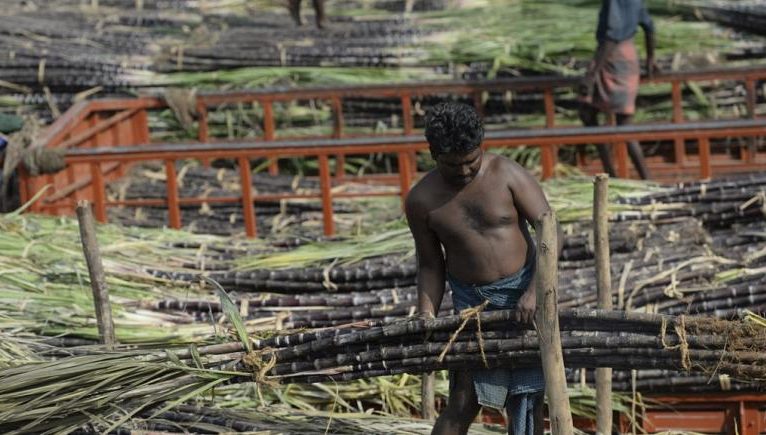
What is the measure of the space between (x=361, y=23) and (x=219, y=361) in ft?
26.7

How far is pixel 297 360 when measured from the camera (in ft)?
18.7

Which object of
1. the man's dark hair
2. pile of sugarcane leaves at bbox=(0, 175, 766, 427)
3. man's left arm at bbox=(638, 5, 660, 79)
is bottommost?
pile of sugarcane leaves at bbox=(0, 175, 766, 427)

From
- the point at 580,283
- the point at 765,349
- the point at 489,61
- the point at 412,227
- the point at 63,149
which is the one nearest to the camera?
the point at 765,349

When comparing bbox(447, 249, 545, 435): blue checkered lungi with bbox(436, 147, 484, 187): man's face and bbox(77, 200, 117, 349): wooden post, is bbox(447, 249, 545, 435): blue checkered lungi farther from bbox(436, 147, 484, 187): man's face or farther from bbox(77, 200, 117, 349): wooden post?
bbox(77, 200, 117, 349): wooden post

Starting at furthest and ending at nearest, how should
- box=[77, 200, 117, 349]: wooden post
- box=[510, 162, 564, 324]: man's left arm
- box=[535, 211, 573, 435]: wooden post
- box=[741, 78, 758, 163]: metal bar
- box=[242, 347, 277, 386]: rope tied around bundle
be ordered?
box=[741, 78, 758, 163]: metal bar
box=[77, 200, 117, 349]: wooden post
box=[242, 347, 277, 386]: rope tied around bundle
box=[510, 162, 564, 324]: man's left arm
box=[535, 211, 573, 435]: wooden post

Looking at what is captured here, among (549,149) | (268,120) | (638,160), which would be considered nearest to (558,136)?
(549,149)

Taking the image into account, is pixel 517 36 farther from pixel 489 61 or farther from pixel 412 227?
pixel 412 227

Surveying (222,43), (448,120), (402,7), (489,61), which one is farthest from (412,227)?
(402,7)

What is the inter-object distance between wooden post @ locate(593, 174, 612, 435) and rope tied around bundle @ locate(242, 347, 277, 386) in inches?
57.1

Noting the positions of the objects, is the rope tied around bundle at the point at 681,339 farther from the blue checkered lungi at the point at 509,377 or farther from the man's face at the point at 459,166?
the man's face at the point at 459,166

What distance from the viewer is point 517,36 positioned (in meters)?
12.5

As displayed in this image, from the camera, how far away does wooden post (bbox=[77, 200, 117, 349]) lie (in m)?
6.47

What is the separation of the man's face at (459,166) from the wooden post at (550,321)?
1.16 feet

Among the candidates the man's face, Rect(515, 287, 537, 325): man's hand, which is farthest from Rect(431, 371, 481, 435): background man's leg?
the man's face
